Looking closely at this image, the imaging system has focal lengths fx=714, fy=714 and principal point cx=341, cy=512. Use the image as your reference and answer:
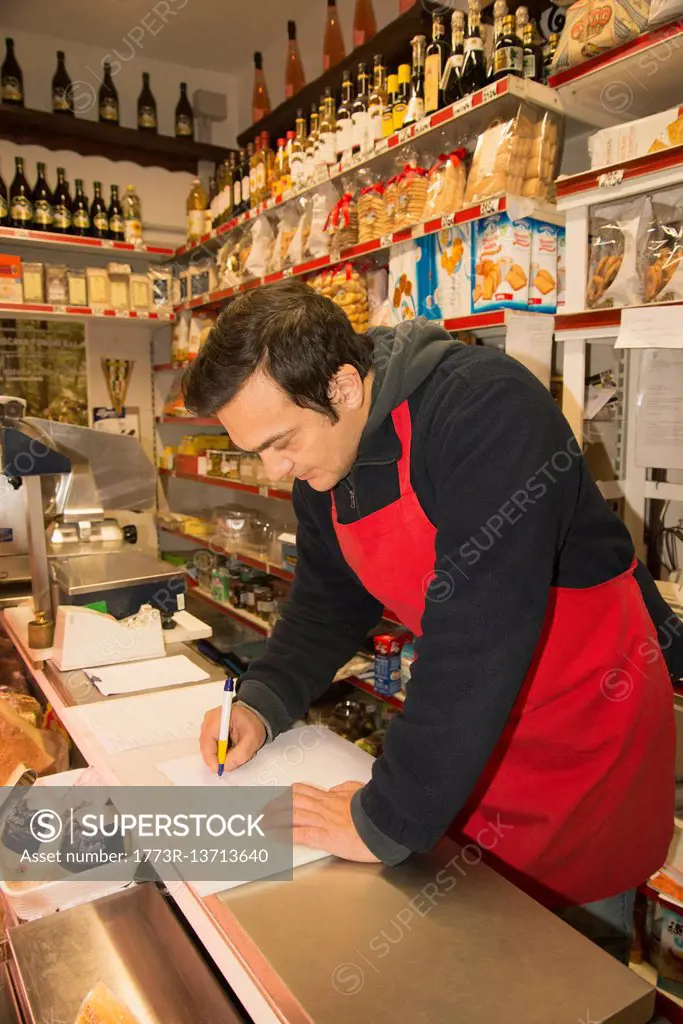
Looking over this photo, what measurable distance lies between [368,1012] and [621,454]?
82.5 inches

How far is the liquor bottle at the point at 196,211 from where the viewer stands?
4.91 metres

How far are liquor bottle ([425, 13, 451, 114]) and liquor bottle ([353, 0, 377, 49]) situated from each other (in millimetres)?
1233

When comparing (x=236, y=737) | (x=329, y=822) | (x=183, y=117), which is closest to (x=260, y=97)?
(x=183, y=117)

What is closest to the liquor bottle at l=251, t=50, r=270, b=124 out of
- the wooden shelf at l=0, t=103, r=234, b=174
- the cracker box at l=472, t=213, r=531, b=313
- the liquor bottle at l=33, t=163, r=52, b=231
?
the wooden shelf at l=0, t=103, r=234, b=174

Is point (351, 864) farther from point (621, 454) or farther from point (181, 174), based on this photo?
point (181, 174)

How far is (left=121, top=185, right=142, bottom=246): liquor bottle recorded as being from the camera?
16.4 feet

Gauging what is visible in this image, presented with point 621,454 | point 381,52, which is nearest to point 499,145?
point 621,454

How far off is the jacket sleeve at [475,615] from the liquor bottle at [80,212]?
15.5 feet

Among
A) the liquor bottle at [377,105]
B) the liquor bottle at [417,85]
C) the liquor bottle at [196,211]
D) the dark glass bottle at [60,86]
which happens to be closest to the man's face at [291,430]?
the liquor bottle at [417,85]

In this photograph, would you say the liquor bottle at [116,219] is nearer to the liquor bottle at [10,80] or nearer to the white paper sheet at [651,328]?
the liquor bottle at [10,80]

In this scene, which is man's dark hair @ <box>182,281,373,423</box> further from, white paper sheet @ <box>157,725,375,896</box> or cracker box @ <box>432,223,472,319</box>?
cracker box @ <box>432,223,472,319</box>

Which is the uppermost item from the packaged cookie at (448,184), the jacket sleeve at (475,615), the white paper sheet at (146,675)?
the packaged cookie at (448,184)

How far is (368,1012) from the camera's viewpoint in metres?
0.73

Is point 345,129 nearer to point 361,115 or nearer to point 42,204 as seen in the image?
point 361,115
